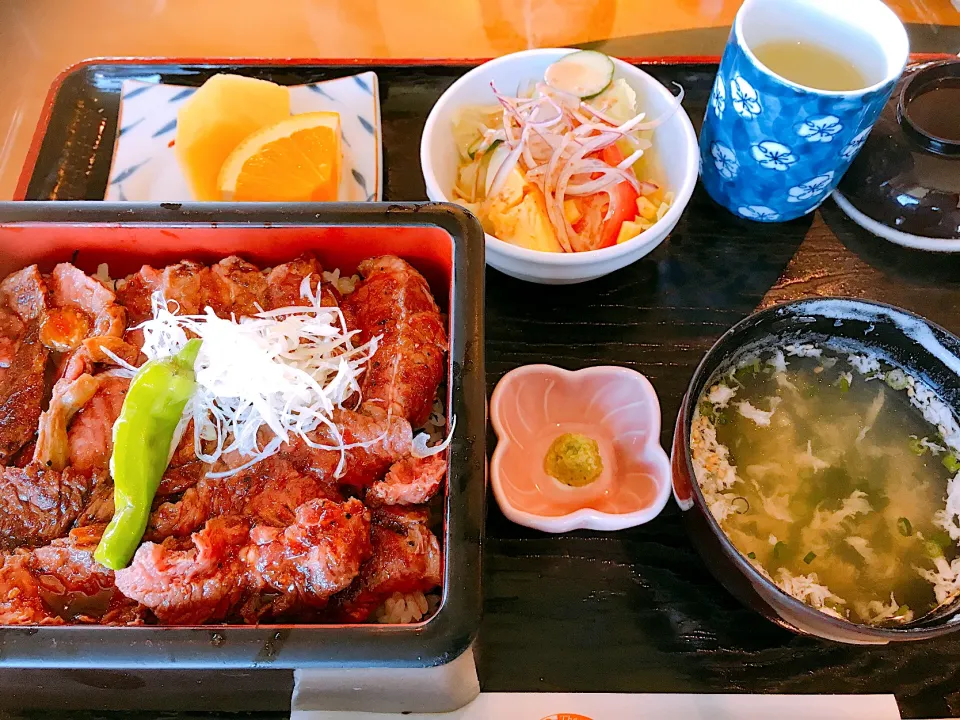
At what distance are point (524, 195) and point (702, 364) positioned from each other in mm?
660

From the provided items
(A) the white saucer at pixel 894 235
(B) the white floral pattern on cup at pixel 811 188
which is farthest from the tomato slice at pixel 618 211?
(A) the white saucer at pixel 894 235

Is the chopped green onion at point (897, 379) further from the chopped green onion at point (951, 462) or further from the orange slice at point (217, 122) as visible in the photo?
the orange slice at point (217, 122)

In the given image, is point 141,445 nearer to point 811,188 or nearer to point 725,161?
point 725,161

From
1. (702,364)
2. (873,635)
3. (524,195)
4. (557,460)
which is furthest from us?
(524,195)

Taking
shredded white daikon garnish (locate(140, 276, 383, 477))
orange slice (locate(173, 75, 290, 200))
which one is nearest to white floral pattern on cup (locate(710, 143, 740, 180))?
shredded white daikon garnish (locate(140, 276, 383, 477))

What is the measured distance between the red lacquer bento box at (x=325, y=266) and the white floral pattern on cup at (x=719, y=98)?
0.76 meters

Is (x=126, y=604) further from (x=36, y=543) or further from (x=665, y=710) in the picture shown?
(x=665, y=710)

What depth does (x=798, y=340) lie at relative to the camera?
1483 mm

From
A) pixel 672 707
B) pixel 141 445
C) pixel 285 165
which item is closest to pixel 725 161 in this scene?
pixel 285 165

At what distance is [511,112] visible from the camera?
5.92 feet

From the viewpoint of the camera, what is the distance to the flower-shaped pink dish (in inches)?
56.7

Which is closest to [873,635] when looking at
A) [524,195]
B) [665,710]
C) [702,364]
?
[665,710]

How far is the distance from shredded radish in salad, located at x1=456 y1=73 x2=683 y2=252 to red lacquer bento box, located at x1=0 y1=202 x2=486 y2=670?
1.22ft

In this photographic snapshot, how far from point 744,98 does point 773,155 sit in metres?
0.16
